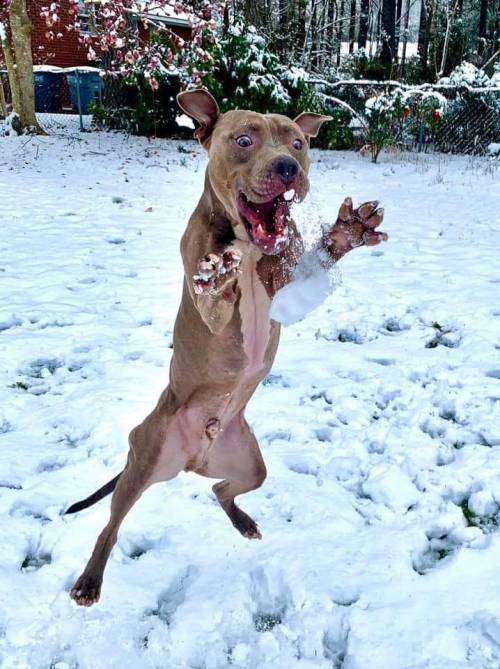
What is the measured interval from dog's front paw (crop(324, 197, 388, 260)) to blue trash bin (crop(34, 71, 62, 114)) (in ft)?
61.8

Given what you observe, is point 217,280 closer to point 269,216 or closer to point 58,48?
point 269,216

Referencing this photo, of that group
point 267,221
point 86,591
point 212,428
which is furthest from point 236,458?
point 267,221

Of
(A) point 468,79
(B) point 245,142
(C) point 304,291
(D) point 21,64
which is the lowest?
(C) point 304,291

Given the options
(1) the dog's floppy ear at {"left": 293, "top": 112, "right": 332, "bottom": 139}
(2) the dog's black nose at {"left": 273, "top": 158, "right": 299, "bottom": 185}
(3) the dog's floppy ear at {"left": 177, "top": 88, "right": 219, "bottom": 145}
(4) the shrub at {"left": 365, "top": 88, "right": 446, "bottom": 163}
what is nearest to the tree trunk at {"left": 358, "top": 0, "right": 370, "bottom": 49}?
(4) the shrub at {"left": 365, "top": 88, "right": 446, "bottom": 163}

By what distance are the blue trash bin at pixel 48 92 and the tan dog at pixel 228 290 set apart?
18478mm

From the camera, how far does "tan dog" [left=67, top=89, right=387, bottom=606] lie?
1.96 m

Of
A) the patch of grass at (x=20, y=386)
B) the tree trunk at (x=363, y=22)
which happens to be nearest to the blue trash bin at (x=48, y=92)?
the tree trunk at (x=363, y=22)

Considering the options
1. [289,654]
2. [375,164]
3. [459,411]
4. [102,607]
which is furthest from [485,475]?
[375,164]

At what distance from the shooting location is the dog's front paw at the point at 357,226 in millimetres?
1946

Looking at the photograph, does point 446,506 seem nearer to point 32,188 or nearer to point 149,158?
point 32,188

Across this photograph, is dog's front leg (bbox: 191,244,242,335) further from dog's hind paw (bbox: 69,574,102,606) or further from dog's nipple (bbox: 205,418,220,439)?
dog's hind paw (bbox: 69,574,102,606)

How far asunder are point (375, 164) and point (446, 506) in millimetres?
9775

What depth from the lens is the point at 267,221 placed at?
2004 mm

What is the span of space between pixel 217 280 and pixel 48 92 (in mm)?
19227
